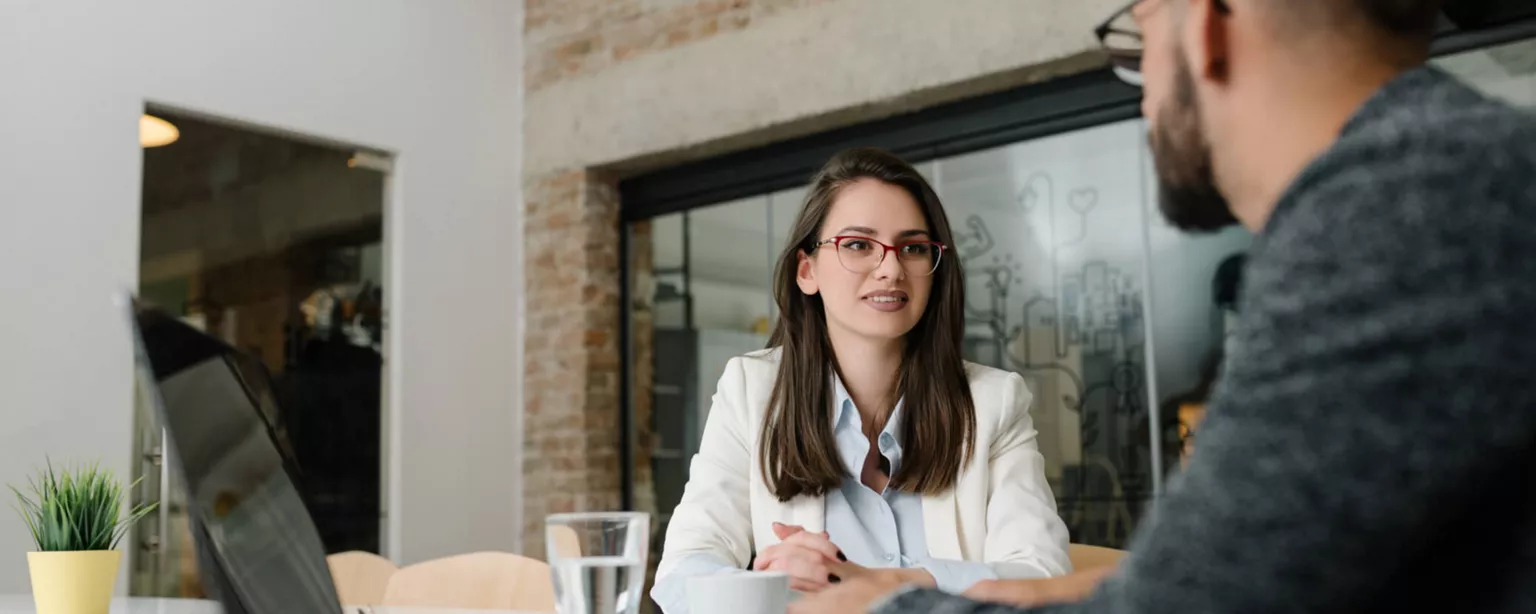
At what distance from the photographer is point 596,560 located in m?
0.91

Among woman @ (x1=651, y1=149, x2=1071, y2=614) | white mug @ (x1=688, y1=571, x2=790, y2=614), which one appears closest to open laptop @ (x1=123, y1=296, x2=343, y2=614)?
white mug @ (x1=688, y1=571, x2=790, y2=614)

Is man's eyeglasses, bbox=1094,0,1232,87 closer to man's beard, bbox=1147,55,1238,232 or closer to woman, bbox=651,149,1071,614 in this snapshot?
man's beard, bbox=1147,55,1238,232

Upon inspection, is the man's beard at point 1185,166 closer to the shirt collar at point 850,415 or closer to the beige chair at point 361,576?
the shirt collar at point 850,415

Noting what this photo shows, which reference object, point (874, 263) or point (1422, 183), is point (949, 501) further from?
point (1422, 183)

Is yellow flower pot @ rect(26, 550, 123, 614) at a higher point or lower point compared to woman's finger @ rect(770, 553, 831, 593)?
lower

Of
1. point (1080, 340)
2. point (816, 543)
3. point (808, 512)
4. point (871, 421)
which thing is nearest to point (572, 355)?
point (1080, 340)

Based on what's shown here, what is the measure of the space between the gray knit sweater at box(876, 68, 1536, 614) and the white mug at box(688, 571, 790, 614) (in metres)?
0.49

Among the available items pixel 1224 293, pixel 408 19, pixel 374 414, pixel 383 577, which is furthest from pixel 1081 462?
pixel 408 19

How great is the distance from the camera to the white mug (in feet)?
3.22

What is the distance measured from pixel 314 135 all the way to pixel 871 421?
2906 mm

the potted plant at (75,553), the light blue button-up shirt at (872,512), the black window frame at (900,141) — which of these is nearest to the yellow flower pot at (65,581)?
the potted plant at (75,553)

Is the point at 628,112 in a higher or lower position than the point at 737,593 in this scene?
higher

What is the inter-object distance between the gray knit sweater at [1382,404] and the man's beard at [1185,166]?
0.15 m

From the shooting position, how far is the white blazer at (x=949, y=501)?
1810 mm
